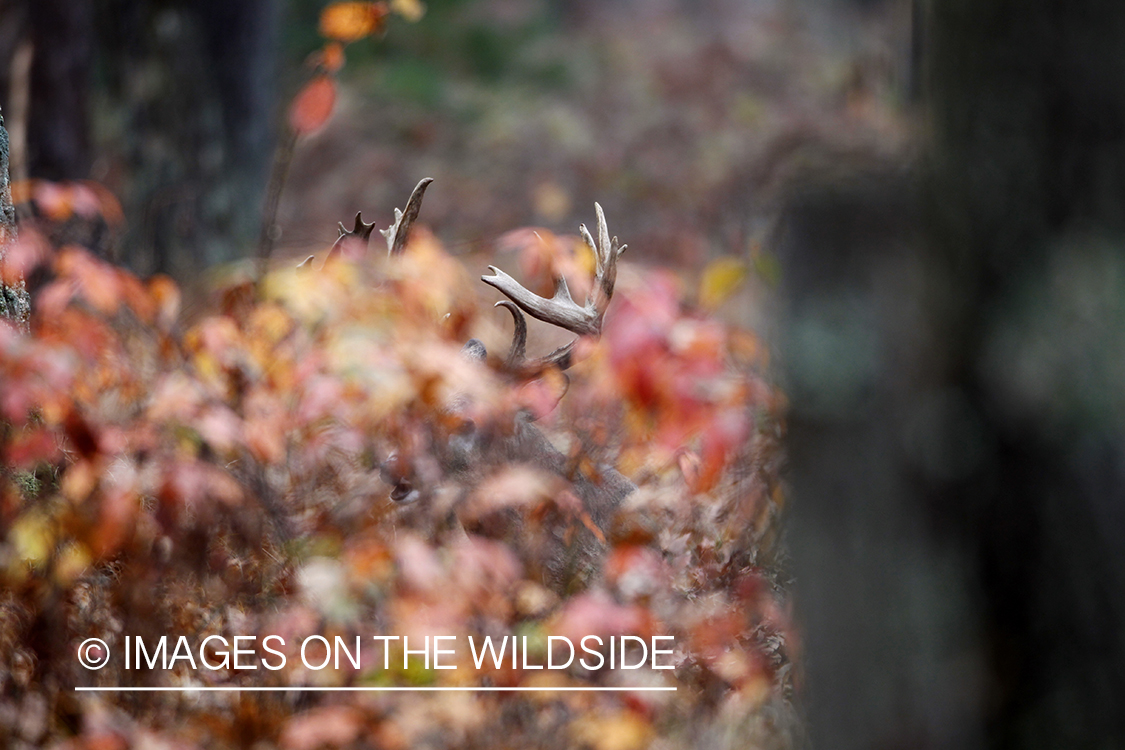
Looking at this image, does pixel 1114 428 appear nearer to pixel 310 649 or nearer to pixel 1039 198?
pixel 1039 198

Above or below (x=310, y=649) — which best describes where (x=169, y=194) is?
above

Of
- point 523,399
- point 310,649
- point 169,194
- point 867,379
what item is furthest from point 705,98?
point 867,379

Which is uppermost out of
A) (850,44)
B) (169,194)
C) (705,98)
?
(850,44)

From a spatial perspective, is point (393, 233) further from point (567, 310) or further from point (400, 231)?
point (567, 310)

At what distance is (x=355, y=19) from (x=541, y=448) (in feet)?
10.1

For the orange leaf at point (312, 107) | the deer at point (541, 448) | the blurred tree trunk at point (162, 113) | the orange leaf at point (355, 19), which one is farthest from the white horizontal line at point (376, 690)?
the blurred tree trunk at point (162, 113)

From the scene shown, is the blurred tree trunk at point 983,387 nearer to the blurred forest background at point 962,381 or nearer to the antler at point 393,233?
the blurred forest background at point 962,381

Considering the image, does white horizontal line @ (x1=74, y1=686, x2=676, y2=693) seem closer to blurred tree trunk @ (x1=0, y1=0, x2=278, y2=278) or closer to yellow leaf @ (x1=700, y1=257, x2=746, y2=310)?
yellow leaf @ (x1=700, y1=257, x2=746, y2=310)

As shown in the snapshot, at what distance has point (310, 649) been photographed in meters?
2.90

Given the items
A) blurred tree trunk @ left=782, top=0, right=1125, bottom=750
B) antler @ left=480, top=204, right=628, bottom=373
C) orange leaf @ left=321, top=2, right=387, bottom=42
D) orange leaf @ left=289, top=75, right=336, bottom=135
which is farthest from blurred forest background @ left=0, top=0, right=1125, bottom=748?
orange leaf @ left=321, top=2, right=387, bottom=42

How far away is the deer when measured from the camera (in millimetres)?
3348

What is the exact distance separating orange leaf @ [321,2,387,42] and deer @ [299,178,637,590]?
65.7 inches

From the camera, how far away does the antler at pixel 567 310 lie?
4.25 metres

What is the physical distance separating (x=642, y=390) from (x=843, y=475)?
193 cm
